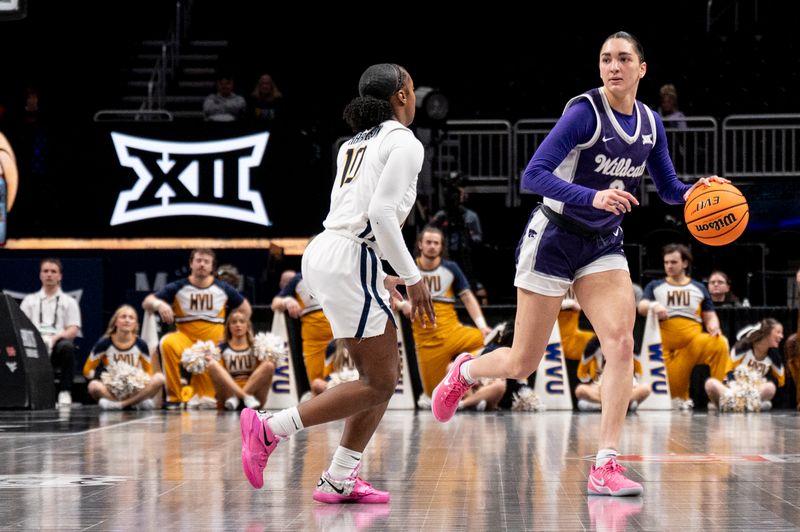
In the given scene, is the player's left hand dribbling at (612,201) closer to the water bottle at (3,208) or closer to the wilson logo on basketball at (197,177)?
the wilson logo on basketball at (197,177)

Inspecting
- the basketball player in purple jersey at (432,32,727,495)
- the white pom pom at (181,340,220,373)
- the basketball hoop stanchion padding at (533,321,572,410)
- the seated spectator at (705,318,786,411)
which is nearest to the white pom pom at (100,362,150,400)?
the white pom pom at (181,340,220,373)

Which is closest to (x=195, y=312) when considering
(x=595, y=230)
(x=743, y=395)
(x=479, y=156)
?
(x=479, y=156)

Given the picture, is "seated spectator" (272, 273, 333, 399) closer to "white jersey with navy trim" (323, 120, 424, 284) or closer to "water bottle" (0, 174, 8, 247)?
"water bottle" (0, 174, 8, 247)

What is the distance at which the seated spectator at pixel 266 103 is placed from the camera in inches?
683

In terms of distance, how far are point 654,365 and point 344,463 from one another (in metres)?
8.16

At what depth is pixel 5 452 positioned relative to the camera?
7379mm

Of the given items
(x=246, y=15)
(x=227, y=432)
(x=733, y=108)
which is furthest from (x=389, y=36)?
(x=227, y=432)

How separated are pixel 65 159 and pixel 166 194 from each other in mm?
1451

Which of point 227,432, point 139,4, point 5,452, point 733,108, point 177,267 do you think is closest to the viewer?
point 5,452

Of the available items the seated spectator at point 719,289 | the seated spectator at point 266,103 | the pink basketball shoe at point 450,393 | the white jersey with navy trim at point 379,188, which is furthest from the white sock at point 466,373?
the seated spectator at point 266,103

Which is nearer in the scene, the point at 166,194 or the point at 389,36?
the point at 166,194

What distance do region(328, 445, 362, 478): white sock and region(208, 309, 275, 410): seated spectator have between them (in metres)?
7.36

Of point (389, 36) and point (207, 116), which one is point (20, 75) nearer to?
point (207, 116)

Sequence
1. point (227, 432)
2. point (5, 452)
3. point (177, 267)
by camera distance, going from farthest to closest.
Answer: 1. point (177, 267)
2. point (227, 432)
3. point (5, 452)
